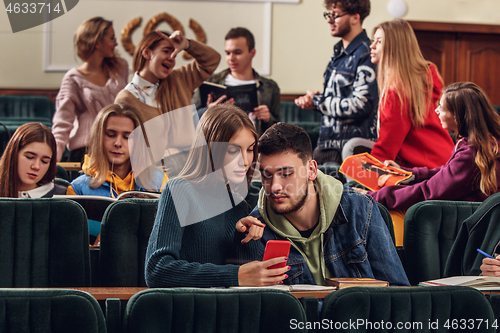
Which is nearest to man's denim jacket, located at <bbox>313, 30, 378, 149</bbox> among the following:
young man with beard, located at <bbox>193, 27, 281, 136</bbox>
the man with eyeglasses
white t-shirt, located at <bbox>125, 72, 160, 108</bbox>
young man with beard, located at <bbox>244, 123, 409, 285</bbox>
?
the man with eyeglasses

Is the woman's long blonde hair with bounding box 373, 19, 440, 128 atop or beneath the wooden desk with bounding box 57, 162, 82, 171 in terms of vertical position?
atop

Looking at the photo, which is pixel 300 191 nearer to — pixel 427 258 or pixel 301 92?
pixel 427 258

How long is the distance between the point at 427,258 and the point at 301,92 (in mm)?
5462

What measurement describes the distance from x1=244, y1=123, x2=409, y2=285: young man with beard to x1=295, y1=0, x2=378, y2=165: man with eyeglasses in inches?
50.1

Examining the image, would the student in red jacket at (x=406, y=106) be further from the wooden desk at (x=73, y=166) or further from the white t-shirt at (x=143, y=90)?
the wooden desk at (x=73, y=166)

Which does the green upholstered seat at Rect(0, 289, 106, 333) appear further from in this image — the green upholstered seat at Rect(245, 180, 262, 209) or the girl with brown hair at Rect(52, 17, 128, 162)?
the girl with brown hair at Rect(52, 17, 128, 162)

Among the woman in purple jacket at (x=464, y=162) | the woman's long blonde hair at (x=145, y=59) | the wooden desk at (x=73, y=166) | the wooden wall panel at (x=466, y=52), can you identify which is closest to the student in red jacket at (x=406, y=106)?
the woman in purple jacket at (x=464, y=162)

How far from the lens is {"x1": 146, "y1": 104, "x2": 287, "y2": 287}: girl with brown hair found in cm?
143

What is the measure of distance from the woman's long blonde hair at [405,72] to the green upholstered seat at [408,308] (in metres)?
1.46

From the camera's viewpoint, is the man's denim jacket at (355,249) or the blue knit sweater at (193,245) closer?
the blue knit sweater at (193,245)

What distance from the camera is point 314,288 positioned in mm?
1408

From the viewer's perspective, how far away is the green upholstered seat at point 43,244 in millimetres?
1823

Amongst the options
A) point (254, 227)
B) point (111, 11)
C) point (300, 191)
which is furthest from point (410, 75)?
point (111, 11)

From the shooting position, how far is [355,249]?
5.63ft
